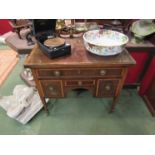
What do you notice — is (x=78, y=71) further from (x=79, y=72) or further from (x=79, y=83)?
(x=79, y=83)

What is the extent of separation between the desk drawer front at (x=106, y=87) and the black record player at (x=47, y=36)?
0.35 m

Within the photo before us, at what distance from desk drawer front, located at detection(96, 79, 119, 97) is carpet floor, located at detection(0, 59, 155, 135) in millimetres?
358

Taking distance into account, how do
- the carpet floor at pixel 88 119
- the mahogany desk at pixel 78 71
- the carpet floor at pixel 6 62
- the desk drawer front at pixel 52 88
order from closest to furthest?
the mahogany desk at pixel 78 71
the desk drawer front at pixel 52 88
the carpet floor at pixel 88 119
the carpet floor at pixel 6 62

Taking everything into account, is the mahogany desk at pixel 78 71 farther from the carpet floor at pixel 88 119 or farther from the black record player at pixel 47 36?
the carpet floor at pixel 88 119

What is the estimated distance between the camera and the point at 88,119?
143 cm

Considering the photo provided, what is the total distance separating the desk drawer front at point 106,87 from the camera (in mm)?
1089

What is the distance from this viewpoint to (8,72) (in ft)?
6.77

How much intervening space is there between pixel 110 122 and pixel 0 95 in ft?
4.29

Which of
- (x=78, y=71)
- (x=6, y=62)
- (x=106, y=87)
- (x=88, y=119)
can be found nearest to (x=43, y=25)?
(x=78, y=71)

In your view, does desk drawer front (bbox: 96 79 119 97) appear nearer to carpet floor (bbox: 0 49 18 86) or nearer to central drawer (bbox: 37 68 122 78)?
central drawer (bbox: 37 68 122 78)

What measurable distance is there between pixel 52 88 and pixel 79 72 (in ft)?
0.91

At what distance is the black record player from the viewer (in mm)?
967

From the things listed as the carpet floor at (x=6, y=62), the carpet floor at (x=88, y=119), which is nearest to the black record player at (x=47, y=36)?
the carpet floor at (x=88, y=119)
